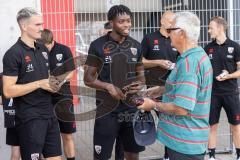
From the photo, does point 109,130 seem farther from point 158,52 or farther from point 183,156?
point 158,52

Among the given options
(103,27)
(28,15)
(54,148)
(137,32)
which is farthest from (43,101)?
(137,32)

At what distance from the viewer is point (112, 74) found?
13.9 ft

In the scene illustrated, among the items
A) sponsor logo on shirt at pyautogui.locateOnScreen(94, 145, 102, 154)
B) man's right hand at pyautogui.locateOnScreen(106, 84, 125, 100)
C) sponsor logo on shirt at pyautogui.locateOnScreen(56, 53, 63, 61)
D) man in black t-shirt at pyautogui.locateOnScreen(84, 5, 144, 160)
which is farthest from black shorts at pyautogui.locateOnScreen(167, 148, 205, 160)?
sponsor logo on shirt at pyautogui.locateOnScreen(56, 53, 63, 61)

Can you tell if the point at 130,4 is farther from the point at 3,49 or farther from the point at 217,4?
the point at 3,49

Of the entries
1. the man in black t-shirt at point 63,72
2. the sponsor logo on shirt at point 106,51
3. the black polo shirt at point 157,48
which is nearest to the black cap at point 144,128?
the sponsor logo on shirt at point 106,51

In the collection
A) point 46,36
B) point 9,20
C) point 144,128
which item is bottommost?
point 144,128

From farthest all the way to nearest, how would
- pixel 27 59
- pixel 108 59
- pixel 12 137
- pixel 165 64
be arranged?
pixel 165 64 → pixel 12 137 → pixel 108 59 → pixel 27 59

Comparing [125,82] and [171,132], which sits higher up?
[125,82]

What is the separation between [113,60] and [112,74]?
0.15m

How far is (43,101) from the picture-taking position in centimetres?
397

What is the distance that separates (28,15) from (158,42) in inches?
88.7

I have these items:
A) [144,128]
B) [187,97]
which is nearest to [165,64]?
[144,128]

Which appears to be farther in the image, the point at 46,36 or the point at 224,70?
the point at 224,70

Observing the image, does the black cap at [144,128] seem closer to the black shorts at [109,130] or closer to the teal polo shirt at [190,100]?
the teal polo shirt at [190,100]
